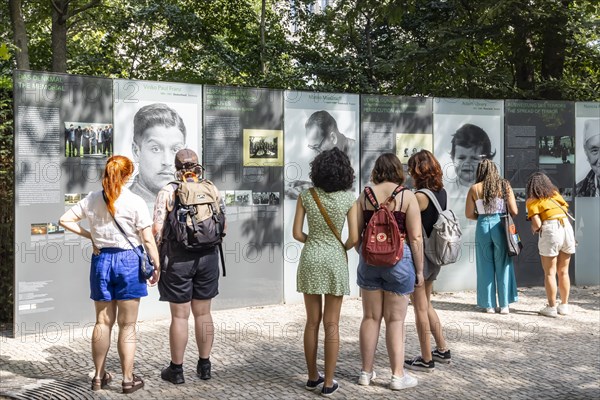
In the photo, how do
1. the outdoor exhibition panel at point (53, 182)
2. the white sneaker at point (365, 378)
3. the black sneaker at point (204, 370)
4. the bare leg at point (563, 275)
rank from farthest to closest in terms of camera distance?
the bare leg at point (563, 275)
the outdoor exhibition panel at point (53, 182)
the black sneaker at point (204, 370)
the white sneaker at point (365, 378)

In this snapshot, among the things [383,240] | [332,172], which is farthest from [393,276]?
[332,172]

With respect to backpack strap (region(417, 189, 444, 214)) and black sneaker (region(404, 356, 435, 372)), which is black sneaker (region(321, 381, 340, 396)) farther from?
backpack strap (region(417, 189, 444, 214))

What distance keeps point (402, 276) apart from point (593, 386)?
1.95 metres

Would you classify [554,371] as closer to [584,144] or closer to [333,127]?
[333,127]

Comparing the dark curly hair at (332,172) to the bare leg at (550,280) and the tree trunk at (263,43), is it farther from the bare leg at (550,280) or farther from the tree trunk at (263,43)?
the tree trunk at (263,43)

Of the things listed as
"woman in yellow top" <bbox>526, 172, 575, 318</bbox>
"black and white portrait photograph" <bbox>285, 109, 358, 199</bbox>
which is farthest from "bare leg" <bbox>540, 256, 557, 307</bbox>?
"black and white portrait photograph" <bbox>285, 109, 358, 199</bbox>

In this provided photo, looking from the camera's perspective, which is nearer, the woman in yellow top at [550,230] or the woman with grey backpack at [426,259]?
the woman with grey backpack at [426,259]

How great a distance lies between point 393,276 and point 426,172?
1230mm

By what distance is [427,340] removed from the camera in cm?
658

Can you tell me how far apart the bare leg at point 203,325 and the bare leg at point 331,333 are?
1027 mm

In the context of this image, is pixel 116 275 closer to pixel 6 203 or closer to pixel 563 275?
pixel 6 203

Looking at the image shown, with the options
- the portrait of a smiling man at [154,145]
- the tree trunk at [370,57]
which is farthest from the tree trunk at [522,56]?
the portrait of a smiling man at [154,145]

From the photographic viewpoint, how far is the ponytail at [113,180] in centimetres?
576

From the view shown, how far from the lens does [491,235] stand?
9359 mm
